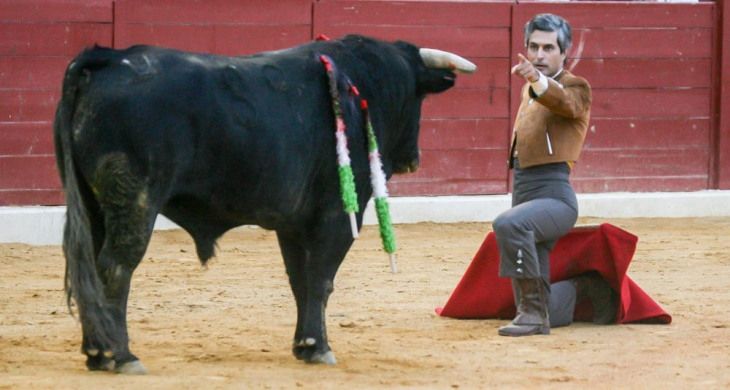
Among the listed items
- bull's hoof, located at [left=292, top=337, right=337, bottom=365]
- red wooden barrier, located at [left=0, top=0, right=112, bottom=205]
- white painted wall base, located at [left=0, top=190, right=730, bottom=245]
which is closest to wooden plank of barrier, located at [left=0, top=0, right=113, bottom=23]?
red wooden barrier, located at [left=0, top=0, right=112, bottom=205]

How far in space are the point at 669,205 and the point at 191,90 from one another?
6.70 metres

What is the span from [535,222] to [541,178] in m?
0.21

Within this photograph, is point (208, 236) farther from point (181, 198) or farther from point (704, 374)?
point (704, 374)

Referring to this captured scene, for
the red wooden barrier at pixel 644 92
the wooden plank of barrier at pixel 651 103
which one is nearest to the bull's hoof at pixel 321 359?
the red wooden barrier at pixel 644 92

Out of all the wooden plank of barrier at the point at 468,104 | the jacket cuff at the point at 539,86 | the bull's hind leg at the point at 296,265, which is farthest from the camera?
the wooden plank of barrier at the point at 468,104

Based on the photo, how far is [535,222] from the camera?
611cm

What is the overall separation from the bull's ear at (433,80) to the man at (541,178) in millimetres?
330

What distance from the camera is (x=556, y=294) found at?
6.41 meters

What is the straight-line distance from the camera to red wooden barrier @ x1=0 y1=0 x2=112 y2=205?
379 inches

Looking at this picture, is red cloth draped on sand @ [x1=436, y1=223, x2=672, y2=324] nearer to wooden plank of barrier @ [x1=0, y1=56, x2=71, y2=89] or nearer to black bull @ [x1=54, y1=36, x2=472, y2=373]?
black bull @ [x1=54, y1=36, x2=472, y2=373]

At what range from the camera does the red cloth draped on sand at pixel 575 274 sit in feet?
21.1

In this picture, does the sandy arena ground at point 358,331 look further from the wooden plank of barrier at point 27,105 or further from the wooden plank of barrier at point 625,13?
the wooden plank of barrier at point 625,13

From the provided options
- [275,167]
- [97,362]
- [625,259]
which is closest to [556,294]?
[625,259]

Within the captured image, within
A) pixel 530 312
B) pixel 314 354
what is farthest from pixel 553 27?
pixel 314 354
